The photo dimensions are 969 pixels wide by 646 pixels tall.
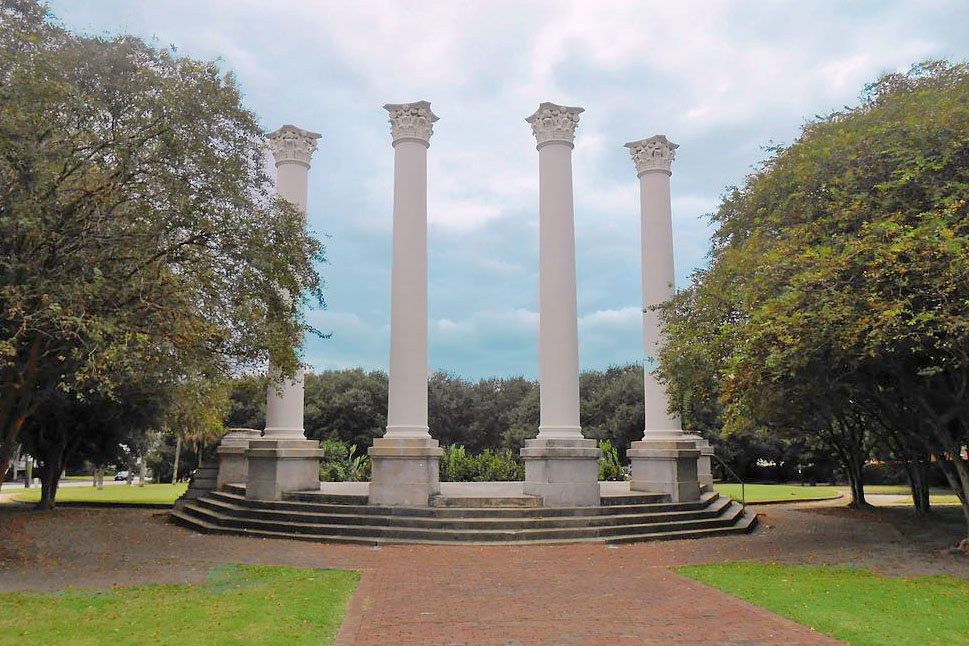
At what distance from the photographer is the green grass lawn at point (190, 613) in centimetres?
971

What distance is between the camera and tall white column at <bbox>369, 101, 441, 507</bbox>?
21703 millimetres

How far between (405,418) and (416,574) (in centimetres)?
819

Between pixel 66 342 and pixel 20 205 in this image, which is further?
pixel 66 342

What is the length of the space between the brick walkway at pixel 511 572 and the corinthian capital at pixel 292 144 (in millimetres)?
12872

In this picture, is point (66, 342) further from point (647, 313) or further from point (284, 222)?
point (647, 313)

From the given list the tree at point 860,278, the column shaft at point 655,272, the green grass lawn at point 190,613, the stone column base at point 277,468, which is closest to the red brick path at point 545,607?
the green grass lawn at point 190,613

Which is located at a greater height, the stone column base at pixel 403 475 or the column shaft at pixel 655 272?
the column shaft at pixel 655 272

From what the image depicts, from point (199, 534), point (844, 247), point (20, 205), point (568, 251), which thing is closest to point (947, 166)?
point (844, 247)

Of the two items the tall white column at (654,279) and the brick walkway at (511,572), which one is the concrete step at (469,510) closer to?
the brick walkway at (511,572)

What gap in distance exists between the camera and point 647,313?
27.3 meters

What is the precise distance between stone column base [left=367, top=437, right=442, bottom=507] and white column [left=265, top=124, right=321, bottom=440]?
4555mm

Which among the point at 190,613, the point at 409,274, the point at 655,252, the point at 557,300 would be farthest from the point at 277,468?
the point at 655,252

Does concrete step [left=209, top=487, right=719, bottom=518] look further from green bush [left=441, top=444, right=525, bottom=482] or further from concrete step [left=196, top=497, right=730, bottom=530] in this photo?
green bush [left=441, top=444, right=525, bottom=482]

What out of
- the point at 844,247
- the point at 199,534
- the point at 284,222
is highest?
the point at 284,222
